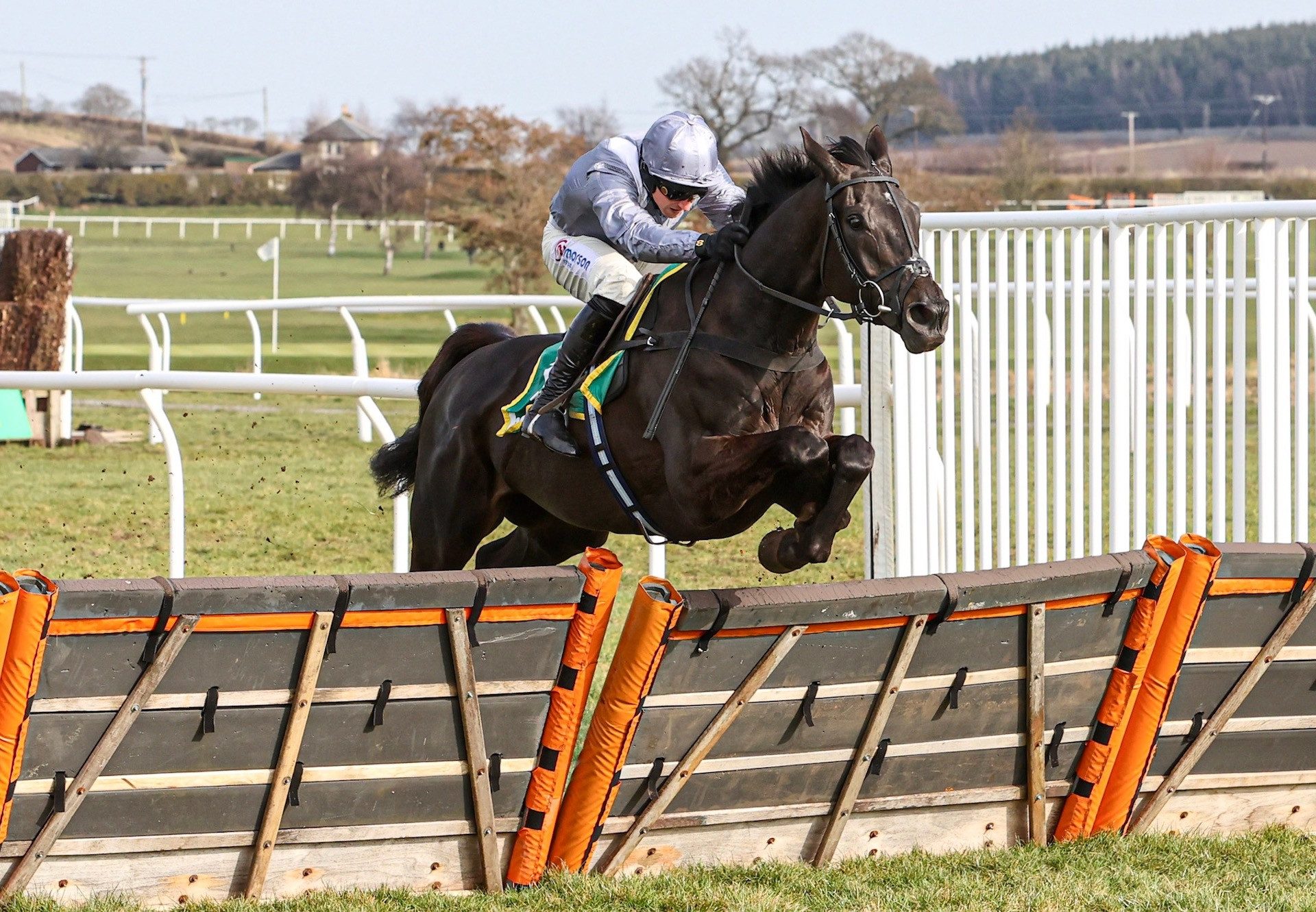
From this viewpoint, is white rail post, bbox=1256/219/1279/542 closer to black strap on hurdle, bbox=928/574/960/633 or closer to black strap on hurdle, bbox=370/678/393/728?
black strap on hurdle, bbox=928/574/960/633

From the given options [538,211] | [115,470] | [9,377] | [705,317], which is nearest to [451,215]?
[538,211]

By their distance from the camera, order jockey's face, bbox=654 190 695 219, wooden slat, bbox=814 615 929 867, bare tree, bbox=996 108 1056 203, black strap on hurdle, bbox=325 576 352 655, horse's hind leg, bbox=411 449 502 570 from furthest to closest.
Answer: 1. bare tree, bbox=996 108 1056 203
2. horse's hind leg, bbox=411 449 502 570
3. jockey's face, bbox=654 190 695 219
4. wooden slat, bbox=814 615 929 867
5. black strap on hurdle, bbox=325 576 352 655

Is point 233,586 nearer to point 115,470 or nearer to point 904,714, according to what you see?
point 904,714

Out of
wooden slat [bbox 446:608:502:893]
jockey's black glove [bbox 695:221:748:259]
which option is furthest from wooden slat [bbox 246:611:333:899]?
jockey's black glove [bbox 695:221:748:259]

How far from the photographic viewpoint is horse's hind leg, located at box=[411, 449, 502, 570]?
4.83m

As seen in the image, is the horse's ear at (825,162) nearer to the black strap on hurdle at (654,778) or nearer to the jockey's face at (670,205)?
the jockey's face at (670,205)

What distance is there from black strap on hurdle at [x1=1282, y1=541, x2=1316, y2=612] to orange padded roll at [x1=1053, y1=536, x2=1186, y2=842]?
11.4 inches

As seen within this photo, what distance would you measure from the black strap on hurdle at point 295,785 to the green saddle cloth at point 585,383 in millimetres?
1412

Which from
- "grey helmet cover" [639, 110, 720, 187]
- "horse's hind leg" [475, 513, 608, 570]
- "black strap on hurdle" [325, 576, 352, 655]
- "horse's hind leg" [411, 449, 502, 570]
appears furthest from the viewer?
"horse's hind leg" [475, 513, 608, 570]

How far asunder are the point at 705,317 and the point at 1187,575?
1.33 m

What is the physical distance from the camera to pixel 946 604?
3328 millimetres

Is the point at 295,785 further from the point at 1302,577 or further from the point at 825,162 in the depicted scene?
the point at 1302,577

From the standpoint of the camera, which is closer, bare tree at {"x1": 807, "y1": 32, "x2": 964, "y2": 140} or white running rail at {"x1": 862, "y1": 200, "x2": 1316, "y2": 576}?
white running rail at {"x1": 862, "y1": 200, "x2": 1316, "y2": 576}

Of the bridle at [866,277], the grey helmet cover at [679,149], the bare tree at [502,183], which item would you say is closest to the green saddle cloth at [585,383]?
the grey helmet cover at [679,149]
